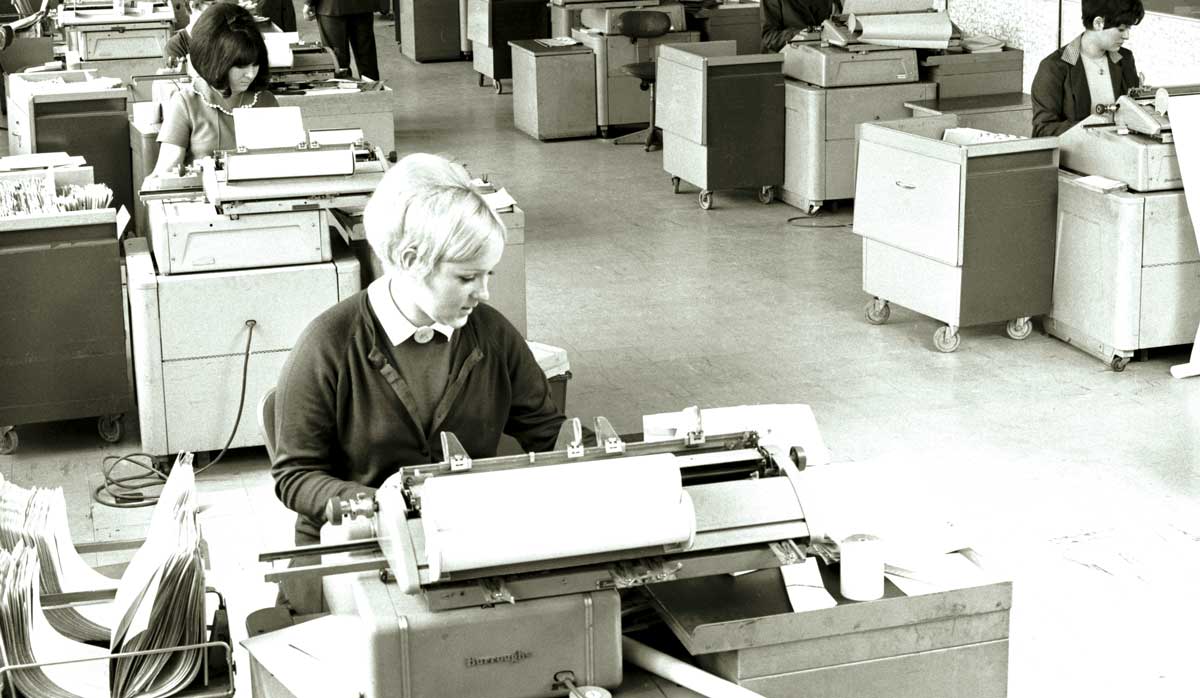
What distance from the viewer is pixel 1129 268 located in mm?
5043

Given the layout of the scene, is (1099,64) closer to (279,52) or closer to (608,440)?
(279,52)

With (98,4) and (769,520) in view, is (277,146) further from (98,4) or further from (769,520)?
(98,4)

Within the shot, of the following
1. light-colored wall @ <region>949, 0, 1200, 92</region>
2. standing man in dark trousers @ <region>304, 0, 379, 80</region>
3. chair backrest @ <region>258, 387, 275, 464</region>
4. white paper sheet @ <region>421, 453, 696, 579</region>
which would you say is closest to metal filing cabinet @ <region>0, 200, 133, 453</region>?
chair backrest @ <region>258, 387, 275, 464</region>

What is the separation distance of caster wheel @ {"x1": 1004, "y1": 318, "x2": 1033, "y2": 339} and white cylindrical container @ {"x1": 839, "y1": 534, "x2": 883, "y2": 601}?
3.72 meters

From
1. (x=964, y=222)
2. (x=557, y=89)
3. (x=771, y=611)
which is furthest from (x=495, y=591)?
(x=557, y=89)

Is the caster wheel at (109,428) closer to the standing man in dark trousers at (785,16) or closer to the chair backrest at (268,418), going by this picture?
the chair backrest at (268,418)

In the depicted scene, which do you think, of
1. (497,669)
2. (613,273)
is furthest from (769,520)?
(613,273)

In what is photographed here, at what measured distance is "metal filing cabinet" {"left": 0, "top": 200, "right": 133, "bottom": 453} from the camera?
170 inches

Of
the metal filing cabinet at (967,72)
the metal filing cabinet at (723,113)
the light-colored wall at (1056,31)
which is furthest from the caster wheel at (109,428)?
the light-colored wall at (1056,31)

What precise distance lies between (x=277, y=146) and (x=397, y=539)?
8.86 feet

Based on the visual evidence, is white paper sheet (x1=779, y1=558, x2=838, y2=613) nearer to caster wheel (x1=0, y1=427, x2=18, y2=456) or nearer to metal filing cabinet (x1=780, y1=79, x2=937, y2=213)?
caster wheel (x1=0, y1=427, x2=18, y2=456)

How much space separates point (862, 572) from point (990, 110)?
18.1 ft

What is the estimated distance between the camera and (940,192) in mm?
5246

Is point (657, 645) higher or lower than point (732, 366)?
higher
